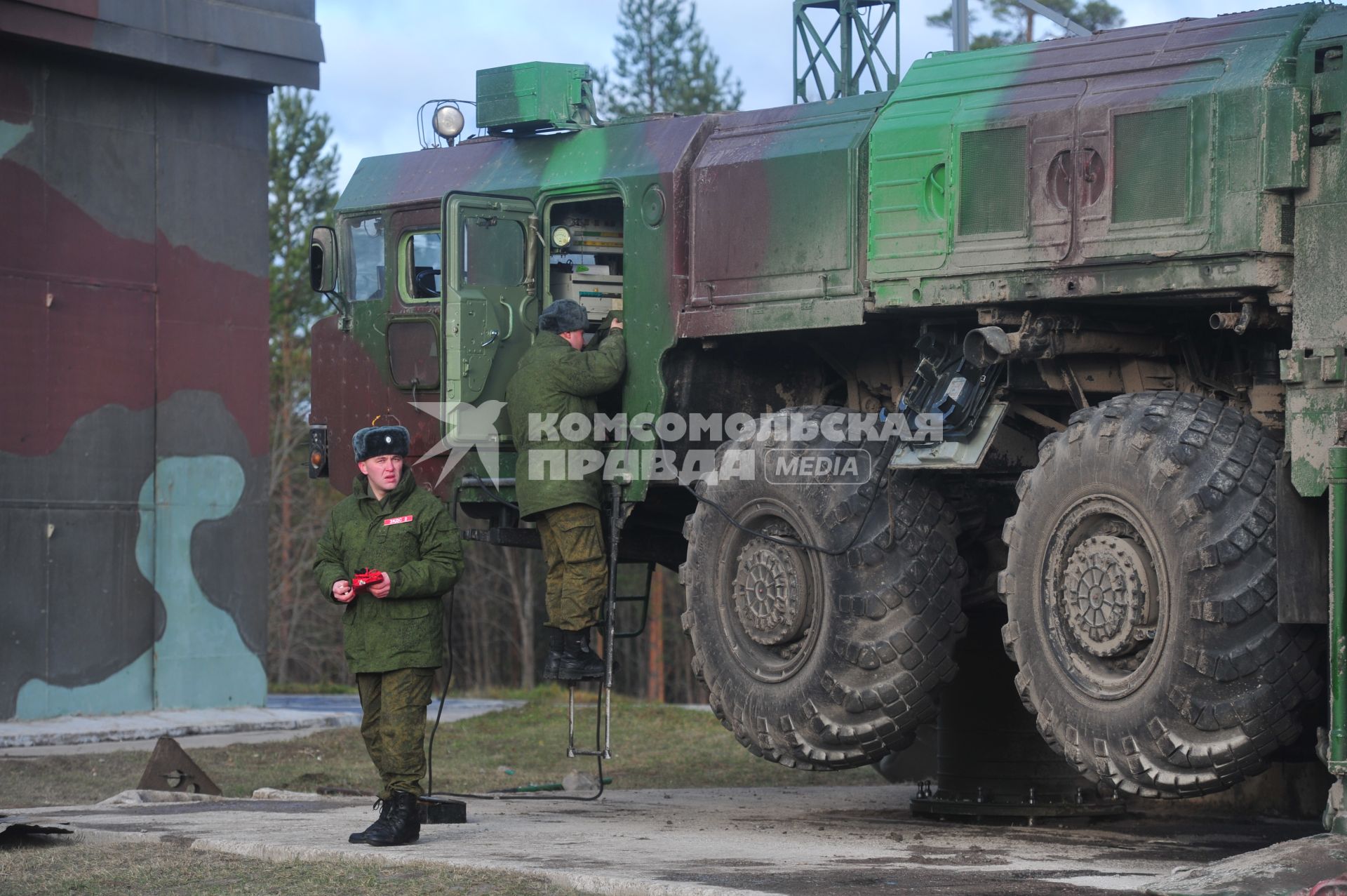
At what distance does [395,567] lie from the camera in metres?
8.07

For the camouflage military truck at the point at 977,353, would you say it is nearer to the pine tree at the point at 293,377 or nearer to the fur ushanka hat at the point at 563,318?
the fur ushanka hat at the point at 563,318

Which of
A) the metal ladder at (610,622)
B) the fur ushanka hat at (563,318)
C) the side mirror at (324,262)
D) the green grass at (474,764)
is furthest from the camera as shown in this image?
the green grass at (474,764)

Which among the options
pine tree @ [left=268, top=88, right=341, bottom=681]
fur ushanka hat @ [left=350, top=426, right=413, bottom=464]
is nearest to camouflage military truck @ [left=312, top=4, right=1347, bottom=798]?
fur ushanka hat @ [left=350, top=426, right=413, bottom=464]

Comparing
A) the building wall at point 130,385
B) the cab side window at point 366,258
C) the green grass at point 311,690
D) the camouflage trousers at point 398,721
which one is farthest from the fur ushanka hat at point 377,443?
the green grass at point 311,690

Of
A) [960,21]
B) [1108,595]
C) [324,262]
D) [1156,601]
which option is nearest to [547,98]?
[324,262]

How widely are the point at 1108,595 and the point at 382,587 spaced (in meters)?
3.00

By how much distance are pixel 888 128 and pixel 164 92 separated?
919 cm

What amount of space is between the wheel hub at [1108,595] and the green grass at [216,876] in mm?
2185

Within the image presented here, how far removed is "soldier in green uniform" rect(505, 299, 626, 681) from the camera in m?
9.09

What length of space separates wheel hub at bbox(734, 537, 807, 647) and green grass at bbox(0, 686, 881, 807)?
379 cm

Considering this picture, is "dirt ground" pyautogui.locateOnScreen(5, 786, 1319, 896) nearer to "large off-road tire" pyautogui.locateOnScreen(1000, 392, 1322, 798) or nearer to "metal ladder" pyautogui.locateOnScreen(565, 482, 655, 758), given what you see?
"metal ladder" pyautogui.locateOnScreen(565, 482, 655, 758)

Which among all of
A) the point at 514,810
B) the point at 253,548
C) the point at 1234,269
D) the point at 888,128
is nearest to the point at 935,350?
the point at 888,128

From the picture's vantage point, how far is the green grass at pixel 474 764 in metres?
11.9

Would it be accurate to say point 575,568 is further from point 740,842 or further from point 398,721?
point 740,842
